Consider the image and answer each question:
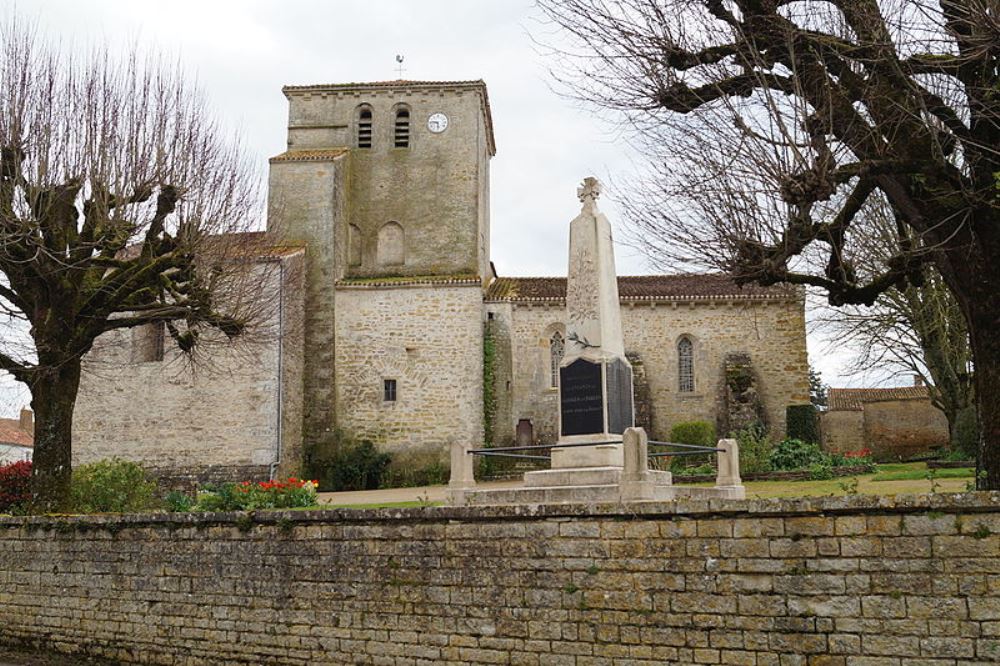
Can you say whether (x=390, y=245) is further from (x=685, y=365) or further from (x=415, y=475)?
(x=685, y=365)

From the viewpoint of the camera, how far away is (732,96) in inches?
391

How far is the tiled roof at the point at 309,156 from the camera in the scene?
29688 millimetres

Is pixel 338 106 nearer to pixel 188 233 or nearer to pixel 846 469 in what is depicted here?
pixel 188 233

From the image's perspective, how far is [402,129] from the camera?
32.2 metres

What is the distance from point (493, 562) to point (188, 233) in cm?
832

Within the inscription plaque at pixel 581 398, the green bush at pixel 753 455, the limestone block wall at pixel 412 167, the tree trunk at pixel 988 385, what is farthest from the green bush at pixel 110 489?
the limestone block wall at pixel 412 167

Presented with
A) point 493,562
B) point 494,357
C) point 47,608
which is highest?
point 494,357

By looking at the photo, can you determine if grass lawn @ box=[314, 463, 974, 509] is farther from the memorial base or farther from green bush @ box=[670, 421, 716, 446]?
green bush @ box=[670, 421, 716, 446]

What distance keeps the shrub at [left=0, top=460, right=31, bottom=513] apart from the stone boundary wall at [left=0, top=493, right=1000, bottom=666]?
3.86 metres

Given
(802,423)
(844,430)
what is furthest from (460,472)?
(844,430)

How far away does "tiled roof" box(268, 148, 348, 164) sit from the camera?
29.7 m

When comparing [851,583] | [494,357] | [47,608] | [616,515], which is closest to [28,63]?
[47,608]

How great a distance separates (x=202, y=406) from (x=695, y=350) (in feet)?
49.9

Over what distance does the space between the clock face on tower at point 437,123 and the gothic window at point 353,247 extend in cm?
429
